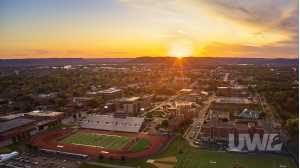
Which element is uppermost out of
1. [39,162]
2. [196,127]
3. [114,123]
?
[114,123]

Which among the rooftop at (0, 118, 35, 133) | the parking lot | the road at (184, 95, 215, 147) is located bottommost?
the parking lot

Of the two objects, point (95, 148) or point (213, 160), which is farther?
point (95, 148)

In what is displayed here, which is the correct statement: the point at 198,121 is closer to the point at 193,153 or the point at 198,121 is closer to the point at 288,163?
the point at 193,153

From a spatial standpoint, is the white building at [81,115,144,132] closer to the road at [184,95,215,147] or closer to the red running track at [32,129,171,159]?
the red running track at [32,129,171,159]

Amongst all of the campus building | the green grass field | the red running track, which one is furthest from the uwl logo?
the campus building

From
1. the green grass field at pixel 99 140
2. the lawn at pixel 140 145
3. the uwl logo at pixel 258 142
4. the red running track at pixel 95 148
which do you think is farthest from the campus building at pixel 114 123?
the uwl logo at pixel 258 142

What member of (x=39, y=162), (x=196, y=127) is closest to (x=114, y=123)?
(x=196, y=127)

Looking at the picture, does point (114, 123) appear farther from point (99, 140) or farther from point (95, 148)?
point (95, 148)
